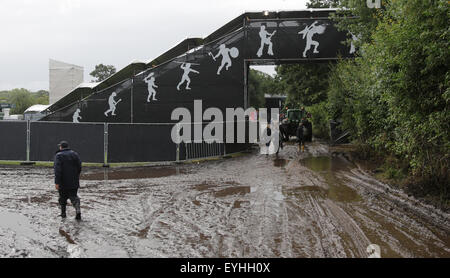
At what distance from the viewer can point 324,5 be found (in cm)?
3506

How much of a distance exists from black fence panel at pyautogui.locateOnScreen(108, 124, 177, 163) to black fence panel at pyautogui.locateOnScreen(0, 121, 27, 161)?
3798 millimetres

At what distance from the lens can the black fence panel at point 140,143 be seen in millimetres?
16938

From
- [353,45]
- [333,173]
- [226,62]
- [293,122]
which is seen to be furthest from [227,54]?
[333,173]

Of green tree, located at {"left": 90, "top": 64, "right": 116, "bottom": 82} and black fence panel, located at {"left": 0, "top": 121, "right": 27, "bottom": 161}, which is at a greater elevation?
green tree, located at {"left": 90, "top": 64, "right": 116, "bottom": 82}

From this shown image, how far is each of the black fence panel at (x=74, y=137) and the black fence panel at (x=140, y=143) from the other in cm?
50

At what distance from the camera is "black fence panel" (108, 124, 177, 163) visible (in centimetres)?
1694

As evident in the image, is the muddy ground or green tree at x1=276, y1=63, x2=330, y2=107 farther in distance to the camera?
green tree at x1=276, y1=63, x2=330, y2=107

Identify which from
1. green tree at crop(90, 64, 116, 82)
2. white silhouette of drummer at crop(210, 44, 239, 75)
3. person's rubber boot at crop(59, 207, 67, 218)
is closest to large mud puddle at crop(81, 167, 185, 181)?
person's rubber boot at crop(59, 207, 67, 218)

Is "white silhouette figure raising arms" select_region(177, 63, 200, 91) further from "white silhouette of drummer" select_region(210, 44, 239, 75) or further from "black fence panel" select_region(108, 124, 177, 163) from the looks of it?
"black fence panel" select_region(108, 124, 177, 163)

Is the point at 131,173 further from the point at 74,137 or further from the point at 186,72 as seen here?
the point at 186,72

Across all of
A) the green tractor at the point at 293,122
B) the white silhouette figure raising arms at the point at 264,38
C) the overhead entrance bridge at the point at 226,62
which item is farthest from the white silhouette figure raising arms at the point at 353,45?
the green tractor at the point at 293,122

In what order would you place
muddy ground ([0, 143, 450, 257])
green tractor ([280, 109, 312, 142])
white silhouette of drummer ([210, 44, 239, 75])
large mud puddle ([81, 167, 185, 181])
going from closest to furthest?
muddy ground ([0, 143, 450, 257])
large mud puddle ([81, 167, 185, 181])
white silhouette of drummer ([210, 44, 239, 75])
green tractor ([280, 109, 312, 142])

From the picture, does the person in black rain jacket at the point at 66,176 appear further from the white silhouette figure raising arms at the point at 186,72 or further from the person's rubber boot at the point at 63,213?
the white silhouette figure raising arms at the point at 186,72

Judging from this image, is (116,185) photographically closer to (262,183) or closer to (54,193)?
(54,193)
